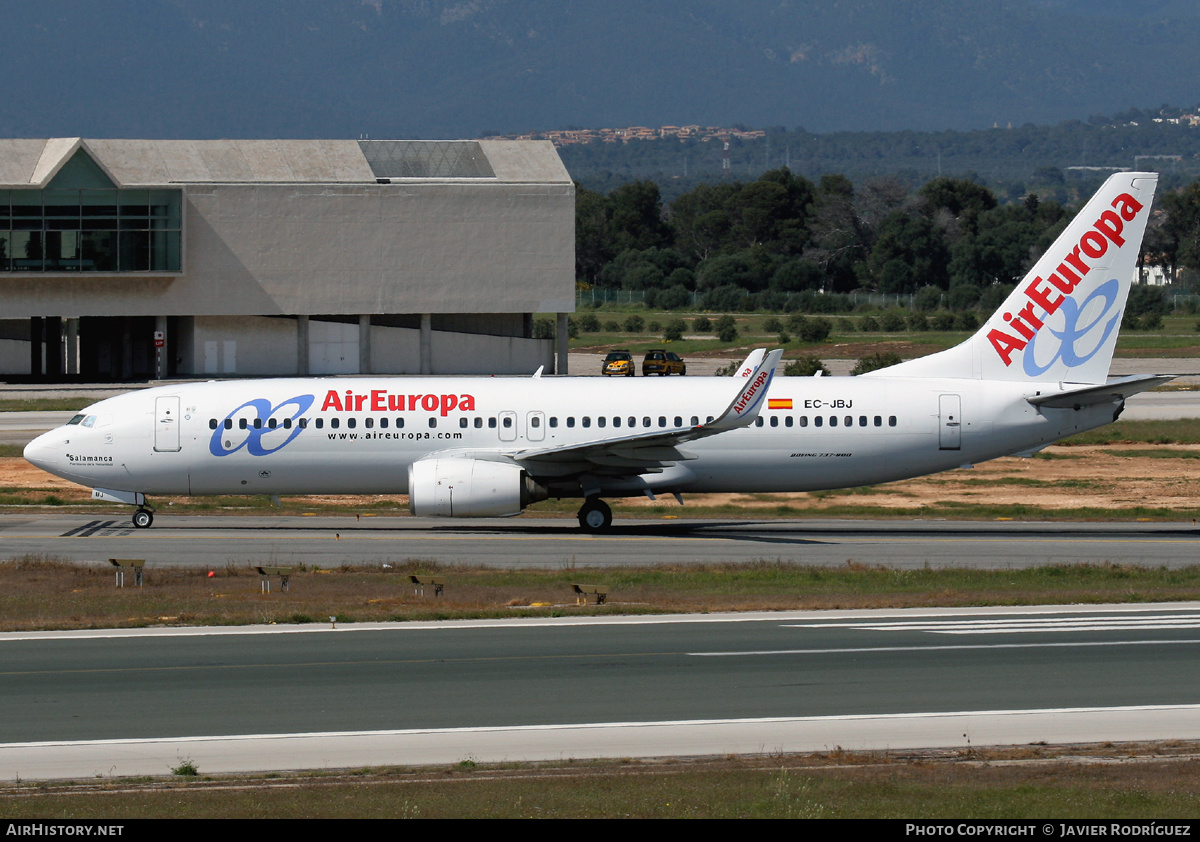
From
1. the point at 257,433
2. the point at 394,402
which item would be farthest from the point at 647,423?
the point at 257,433

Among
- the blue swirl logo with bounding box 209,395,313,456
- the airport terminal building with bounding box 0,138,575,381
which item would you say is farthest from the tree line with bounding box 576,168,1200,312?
the blue swirl logo with bounding box 209,395,313,456

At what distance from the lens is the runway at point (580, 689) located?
53.8ft

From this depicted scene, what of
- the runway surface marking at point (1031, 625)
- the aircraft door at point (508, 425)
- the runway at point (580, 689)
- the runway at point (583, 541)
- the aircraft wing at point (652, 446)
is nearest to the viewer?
the runway at point (580, 689)

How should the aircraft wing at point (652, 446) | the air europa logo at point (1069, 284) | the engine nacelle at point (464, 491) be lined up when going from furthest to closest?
the air europa logo at point (1069, 284) < the engine nacelle at point (464, 491) < the aircraft wing at point (652, 446)

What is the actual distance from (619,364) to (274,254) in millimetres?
21549

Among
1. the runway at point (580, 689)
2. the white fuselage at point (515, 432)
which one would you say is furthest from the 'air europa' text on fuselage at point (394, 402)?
the runway at point (580, 689)

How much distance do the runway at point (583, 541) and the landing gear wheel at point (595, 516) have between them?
0.36 m

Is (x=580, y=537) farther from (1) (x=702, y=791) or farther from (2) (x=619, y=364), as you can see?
(2) (x=619, y=364)

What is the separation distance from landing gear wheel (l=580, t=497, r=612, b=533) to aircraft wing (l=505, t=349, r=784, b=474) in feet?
2.96

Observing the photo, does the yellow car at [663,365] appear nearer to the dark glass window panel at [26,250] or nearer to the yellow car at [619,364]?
the yellow car at [619,364]

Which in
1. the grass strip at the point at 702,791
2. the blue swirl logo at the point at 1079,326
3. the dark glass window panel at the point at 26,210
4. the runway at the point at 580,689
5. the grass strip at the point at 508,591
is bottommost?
the grass strip at the point at 702,791

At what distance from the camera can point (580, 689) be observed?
19.0 m

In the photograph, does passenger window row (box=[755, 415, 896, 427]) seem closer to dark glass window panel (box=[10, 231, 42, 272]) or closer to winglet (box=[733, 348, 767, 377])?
winglet (box=[733, 348, 767, 377])

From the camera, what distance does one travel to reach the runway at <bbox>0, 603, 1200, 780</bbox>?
1639 centimetres
